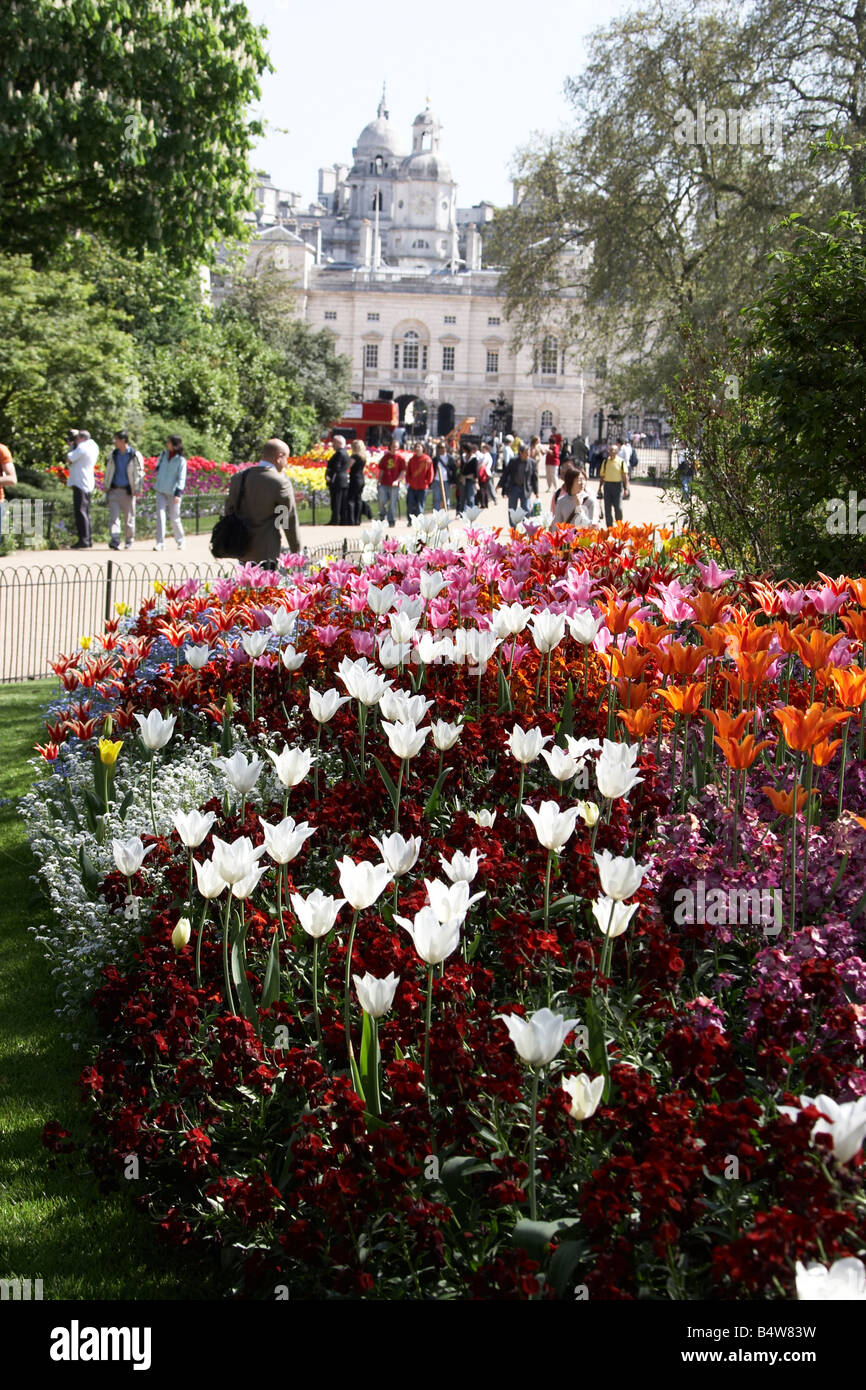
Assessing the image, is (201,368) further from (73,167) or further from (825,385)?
(825,385)

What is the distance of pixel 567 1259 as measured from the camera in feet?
7.92

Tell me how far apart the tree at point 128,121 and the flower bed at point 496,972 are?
1207 cm

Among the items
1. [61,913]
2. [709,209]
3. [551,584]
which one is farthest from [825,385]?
[709,209]

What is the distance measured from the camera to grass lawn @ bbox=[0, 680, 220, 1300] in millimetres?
3041

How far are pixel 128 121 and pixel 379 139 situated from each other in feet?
383

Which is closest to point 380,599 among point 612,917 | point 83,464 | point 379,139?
point 612,917

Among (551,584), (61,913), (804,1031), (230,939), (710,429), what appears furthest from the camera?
(710,429)

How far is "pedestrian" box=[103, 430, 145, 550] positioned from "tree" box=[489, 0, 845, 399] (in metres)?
8.25

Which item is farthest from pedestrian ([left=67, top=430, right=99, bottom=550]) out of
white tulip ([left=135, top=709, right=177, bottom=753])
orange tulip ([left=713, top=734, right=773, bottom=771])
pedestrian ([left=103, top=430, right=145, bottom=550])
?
orange tulip ([left=713, top=734, right=773, bottom=771])

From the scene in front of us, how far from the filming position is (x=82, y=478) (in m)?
17.5

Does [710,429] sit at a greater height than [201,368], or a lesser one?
lesser

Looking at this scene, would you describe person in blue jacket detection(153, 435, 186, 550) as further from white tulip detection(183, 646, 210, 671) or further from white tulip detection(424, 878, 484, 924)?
white tulip detection(424, 878, 484, 924)

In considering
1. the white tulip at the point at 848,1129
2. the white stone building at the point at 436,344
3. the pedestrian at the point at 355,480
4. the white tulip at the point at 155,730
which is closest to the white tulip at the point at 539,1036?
the white tulip at the point at 848,1129
